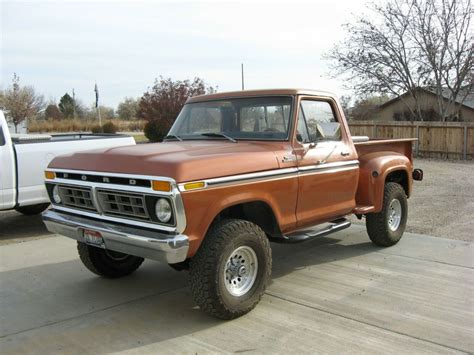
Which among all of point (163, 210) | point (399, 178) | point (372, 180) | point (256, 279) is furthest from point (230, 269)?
point (399, 178)

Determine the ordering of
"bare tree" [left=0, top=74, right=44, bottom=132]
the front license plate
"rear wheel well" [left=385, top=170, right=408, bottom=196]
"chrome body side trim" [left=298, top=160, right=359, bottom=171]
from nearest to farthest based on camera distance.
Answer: the front license plate → "chrome body side trim" [left=298, top=160, right=359, bottom=171] → "rear wheel well" [left=385, top=170, right=408, bottom=196] → "bare tree" [left=0, top=74, right=44, bottom=132]

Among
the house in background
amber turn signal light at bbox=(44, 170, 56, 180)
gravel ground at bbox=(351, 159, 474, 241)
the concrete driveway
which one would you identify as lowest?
the concrete driveway

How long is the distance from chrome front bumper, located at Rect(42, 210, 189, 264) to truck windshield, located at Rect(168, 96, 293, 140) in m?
1.62

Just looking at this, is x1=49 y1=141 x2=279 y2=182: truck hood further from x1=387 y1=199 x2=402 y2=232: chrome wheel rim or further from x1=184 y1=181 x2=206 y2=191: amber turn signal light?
x1=387 y1=199 x2=402 y2=232: chrome wheel rim

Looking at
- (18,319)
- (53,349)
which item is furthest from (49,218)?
(53,349)

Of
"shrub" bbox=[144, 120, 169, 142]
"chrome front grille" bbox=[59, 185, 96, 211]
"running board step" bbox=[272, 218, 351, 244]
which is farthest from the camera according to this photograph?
"shrub" bbox=[144, 120, 169, 142]

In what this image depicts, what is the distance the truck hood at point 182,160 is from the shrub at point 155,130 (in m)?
22.2

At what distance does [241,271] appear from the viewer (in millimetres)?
4457

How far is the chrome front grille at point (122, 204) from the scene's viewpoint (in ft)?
13.2

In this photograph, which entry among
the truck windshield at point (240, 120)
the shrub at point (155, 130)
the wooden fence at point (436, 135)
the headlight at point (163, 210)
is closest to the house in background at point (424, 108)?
the wooden fence at point (436, 135)

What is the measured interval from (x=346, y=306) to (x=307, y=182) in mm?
1299

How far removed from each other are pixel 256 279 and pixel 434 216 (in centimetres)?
527

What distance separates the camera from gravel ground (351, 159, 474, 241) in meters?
7.59

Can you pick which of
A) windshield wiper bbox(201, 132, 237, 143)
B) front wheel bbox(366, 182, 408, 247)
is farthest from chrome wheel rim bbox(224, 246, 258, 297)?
front wheel bbox(366, 182, 408, 247)
